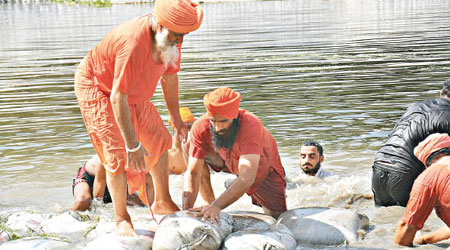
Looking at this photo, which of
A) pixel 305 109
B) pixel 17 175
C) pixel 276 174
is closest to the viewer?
pixel 276 174

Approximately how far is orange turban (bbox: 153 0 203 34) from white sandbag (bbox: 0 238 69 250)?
1.99m

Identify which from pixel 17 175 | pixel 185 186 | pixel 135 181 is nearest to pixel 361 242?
pixel 185 186

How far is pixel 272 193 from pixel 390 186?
1.08 m

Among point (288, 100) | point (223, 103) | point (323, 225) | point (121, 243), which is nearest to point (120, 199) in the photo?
point (121, 243)

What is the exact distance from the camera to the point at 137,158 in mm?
5133

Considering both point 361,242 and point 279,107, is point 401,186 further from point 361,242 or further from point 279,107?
point 279,107

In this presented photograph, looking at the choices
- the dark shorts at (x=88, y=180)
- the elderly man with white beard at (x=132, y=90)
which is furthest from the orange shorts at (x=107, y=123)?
the dark shorts at (x=88, y=180)

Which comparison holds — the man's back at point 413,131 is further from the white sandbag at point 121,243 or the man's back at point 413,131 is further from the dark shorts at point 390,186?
the white sandbag at point 121,243

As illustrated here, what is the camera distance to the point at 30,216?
6.26 meters

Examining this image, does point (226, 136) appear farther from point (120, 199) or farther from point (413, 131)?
point (413, 131)

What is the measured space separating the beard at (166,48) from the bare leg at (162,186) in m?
0.91

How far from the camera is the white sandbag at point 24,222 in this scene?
6.01 meters

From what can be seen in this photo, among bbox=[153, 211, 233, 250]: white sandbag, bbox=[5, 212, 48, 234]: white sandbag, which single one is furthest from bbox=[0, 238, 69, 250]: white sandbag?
bbox=[153, 211, 233, 250]: white sandbag

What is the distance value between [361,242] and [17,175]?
455 centimetres
